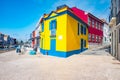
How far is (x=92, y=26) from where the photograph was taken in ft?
90.8

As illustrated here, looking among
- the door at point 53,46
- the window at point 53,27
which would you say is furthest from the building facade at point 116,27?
the door at point 53,46

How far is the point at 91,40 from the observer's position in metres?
27.1

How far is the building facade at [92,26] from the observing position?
2623cm

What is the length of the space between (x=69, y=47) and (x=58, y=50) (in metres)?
1.56

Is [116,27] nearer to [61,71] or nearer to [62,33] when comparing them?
[62,33]

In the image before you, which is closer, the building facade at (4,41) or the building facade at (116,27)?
the building facade at (116,27)

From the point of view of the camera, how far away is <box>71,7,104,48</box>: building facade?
26.2m

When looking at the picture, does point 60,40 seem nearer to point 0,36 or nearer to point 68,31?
point 68,31

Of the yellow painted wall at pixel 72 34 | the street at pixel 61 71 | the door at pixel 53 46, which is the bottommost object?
the street at pixel 61 71

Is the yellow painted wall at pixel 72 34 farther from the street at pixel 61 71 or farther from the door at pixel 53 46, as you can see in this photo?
the street at pixel 61 71

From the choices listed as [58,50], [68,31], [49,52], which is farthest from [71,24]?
[49,52]

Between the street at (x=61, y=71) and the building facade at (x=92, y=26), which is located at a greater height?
the building facade at (x=92, y=26)

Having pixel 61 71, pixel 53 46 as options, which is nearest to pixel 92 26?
pixel 53 46

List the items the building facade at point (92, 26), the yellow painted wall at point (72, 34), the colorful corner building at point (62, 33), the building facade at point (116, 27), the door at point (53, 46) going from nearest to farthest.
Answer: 1. the building facade at point (116, 27)
2. the colorful corner building at point (62, 33)
3. the yellow painted wall at point (72, 34)
4. the door at point (53, 46)
5. the building facade at point (92, 26)
